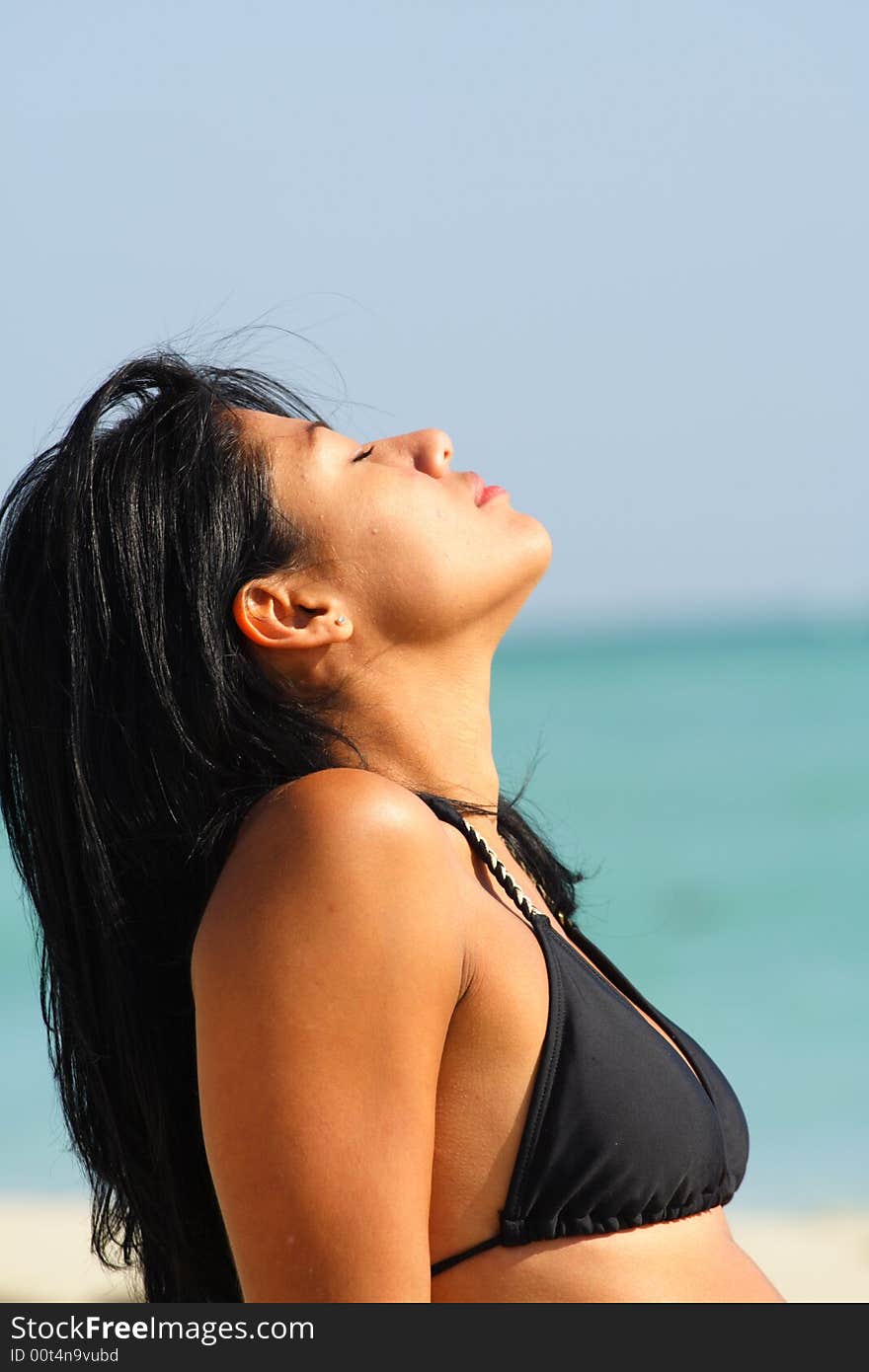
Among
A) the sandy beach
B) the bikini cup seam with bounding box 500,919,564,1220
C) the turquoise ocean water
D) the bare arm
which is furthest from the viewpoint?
the turquoise ocean water

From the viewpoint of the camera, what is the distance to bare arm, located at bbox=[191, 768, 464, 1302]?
1.63 metres

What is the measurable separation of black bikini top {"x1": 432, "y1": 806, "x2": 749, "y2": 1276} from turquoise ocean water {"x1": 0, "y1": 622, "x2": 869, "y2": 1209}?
3.16 ft

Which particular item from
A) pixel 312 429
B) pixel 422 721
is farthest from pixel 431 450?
pixel 422 721

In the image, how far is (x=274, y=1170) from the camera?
1.64 m

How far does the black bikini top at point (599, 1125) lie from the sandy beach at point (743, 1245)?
12.6ft

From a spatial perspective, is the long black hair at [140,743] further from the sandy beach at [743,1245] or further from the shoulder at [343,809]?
the sandy beach at [743,1245]

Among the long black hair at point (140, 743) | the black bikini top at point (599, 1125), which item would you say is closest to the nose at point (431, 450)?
the long black hair at point (140, 743)

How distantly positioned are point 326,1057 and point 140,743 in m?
0.56

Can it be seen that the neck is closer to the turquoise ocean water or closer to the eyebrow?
the eyebrow

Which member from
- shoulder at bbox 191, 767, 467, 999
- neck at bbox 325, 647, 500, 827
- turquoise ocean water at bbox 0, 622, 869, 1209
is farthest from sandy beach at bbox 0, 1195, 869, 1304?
shoulder at bbox 191, 767, 467, 999

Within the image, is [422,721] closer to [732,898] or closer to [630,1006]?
[630,1006]

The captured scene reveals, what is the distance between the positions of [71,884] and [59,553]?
0.47 meters

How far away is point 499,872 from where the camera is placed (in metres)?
2.04

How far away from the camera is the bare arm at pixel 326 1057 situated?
1633 mm
